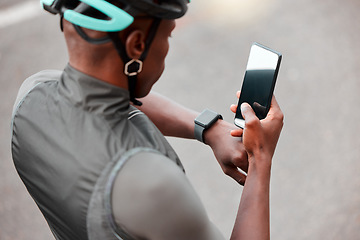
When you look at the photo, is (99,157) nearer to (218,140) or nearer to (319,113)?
(218,140)

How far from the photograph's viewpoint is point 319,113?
4105 millimetres

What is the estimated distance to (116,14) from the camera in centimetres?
119

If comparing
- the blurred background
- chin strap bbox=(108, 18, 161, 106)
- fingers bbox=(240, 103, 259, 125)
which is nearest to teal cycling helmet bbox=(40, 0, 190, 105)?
chin strap bbox=(108, 18, 161, 106)

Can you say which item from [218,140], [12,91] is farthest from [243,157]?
[12,91]

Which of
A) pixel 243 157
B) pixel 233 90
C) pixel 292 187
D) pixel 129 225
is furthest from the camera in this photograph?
pixel 233 90

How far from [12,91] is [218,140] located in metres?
3.53

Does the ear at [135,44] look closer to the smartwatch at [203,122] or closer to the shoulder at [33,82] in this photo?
the shoulder at [33,82]

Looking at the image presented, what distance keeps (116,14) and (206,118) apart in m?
0.73

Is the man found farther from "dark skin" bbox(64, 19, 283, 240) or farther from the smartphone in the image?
the smartphone

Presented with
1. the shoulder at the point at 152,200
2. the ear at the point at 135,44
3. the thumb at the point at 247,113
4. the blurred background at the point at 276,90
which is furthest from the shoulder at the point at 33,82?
the blurred background at the point at 276,90

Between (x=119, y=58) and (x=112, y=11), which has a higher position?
(x=112, y=11)

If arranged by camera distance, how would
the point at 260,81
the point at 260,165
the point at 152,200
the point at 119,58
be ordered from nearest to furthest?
1. the point at 152,200
2. the point at 119,58
3. the point at 260,165
4. the point at 260,81

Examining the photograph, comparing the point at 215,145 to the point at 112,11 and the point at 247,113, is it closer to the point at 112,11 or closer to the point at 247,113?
the point at 247,113

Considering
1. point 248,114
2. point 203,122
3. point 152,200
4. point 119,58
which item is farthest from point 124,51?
→ point 203,122
